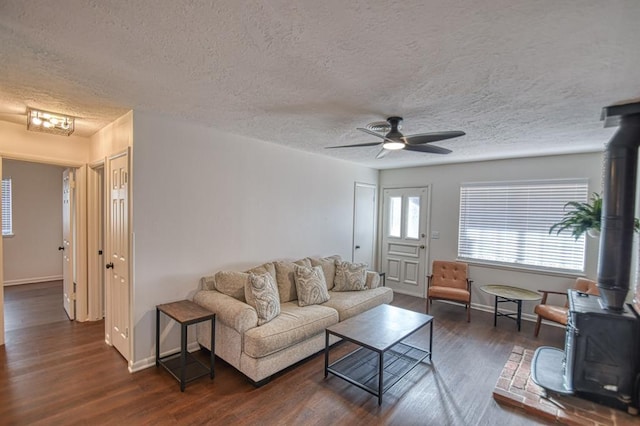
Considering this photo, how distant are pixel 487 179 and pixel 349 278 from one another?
287 centimetres

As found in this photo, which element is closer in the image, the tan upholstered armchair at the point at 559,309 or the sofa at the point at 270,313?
the sofa at the point at 270,313

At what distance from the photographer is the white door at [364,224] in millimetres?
5820

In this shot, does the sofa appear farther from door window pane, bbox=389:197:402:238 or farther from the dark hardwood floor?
door window pane, bbox=389:197:402:238

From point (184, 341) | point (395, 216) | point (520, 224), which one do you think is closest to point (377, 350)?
point (184, 341)

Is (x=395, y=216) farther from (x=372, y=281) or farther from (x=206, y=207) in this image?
(x=206, y=207)

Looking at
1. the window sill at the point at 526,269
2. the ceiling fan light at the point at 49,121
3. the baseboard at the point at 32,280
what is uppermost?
the ceiling fan light at the point at 49,121

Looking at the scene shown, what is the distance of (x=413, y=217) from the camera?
19.4 feet

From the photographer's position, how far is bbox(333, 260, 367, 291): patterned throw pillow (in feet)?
14.4

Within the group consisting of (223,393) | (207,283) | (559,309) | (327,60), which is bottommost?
(223,393)

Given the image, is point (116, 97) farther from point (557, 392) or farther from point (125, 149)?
point (557, 392)

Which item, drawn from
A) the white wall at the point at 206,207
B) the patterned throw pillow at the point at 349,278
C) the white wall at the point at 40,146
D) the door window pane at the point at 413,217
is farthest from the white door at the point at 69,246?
the door window pane at the point at 413,217

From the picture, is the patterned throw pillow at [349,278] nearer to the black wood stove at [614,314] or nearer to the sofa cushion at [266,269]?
the sofa cushion at [266,269]

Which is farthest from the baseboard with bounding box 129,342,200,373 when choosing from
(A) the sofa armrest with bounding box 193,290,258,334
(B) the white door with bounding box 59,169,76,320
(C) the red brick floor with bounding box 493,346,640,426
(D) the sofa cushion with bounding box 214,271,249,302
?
(C) the red brick floor with bounding box 493,346,640,426

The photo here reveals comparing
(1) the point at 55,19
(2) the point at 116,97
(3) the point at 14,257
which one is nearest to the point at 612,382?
(1) the point at 55,19
